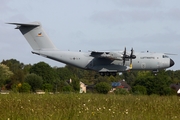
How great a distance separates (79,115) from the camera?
11.8 metres

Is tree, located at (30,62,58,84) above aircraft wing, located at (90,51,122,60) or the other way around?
above

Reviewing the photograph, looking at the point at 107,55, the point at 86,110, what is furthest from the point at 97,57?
the point at 86,110

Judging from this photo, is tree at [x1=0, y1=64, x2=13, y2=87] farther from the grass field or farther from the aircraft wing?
the grass field

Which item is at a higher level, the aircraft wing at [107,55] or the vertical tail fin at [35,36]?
the vertical tail fin at [35,36]

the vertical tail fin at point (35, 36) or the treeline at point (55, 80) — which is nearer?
the vertical tail fin at point (35, 36)

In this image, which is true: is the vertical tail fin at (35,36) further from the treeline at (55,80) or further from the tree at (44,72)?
the tree at (44,72)

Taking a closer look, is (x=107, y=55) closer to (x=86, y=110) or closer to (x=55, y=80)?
(x=86, y=110)

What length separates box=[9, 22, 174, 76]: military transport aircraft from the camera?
1762 inches

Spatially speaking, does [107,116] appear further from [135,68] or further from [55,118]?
[135,68]

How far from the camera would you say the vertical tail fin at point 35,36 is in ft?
149

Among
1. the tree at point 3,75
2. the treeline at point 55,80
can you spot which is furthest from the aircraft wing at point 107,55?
the tree at point 3,75

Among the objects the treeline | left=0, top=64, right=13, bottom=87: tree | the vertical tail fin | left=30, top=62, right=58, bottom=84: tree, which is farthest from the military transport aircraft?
left=0, top=64, right=13, bottom=87: tree

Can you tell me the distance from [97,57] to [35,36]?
6958 millimetres

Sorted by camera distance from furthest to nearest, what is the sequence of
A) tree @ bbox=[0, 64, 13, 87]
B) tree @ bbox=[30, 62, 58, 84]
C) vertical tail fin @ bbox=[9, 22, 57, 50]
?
tree @ bbox=[0, 64, 13, 87], tree @ bbox=[30, 62, 58, 84], vertical tail fin @ bbox=[9, 22, 57, 50]
